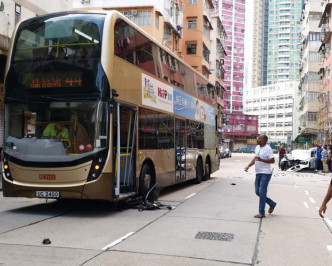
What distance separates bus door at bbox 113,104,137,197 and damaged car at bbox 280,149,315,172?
21.3 metres

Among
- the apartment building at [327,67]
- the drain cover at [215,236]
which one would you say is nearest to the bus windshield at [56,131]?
the drain cover at [215,236]

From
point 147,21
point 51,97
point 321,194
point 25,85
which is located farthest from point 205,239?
point 147,21

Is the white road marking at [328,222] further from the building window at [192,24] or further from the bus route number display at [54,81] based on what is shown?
the building window at [192,24]

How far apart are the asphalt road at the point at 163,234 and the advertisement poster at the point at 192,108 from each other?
3.56 meters

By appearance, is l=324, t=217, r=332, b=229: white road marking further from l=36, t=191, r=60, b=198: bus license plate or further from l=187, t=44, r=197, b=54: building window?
l=187, t=44, r=197, b=54: building window

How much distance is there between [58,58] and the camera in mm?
9375

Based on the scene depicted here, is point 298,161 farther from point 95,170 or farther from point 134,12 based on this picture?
point 95,170

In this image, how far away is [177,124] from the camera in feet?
47.2

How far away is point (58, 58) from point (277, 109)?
143064mm

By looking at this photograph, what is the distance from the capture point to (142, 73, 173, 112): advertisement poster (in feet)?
37.3

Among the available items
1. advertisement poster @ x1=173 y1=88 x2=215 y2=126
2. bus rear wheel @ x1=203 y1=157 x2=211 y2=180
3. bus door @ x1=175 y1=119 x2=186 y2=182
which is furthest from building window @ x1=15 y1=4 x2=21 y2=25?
bus rear wheel @ x1=203 y1=157 x2=211 y2=180

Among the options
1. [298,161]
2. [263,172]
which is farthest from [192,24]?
[263,172]

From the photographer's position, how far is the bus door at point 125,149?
9586 mm

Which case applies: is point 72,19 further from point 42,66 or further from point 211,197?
point 211,197
